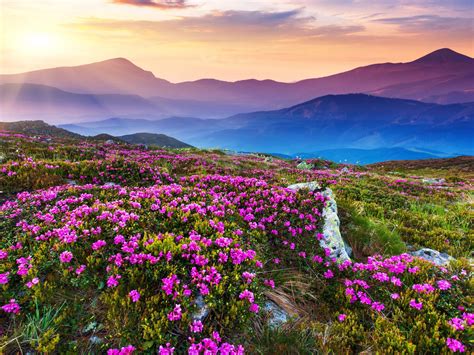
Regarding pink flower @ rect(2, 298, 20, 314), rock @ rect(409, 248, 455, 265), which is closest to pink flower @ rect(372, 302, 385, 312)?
rock @ rect(409, 248, 455, 265)

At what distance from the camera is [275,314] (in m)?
4.76

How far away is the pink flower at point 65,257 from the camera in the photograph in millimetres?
4359

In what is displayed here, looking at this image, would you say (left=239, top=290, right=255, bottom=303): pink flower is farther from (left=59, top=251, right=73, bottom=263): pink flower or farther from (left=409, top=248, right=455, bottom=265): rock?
(left=409, top=248, right=455, bottom=265): rock

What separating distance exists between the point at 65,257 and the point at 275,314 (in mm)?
3610

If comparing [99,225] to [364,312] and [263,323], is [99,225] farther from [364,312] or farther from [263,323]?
[364,312]

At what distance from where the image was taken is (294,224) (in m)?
6.93

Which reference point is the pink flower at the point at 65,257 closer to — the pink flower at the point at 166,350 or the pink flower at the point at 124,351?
the pink flower at the point at 124,351

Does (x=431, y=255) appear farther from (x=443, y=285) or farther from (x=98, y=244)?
(x=98, y=244)

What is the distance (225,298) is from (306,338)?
135 cm

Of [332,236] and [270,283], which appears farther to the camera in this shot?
[332,236]

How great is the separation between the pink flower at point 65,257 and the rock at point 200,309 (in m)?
2.15

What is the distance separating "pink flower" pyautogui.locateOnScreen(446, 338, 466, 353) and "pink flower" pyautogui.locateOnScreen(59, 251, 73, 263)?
18.9 ft

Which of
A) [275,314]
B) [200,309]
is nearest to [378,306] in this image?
[275,314]

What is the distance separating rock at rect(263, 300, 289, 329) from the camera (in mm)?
4512
